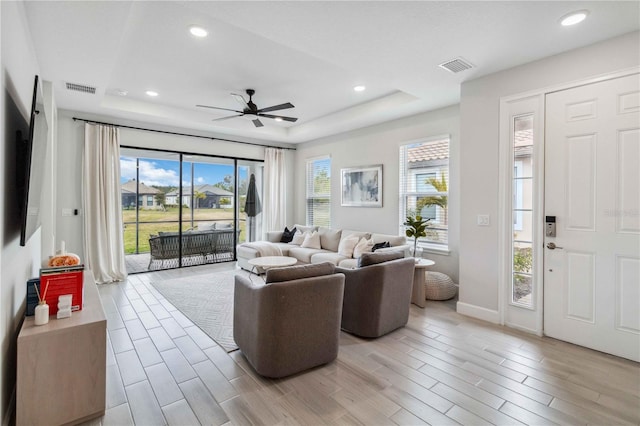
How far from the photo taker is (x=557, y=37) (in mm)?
2771

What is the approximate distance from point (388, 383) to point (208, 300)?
9.12ft

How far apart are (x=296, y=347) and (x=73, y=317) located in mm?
1528

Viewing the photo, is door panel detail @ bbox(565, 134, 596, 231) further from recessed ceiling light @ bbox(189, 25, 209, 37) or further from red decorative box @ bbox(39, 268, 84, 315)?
red decorative box @ bbox(39, 268, 84, 315)

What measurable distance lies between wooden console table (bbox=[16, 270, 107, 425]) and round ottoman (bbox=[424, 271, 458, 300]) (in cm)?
371

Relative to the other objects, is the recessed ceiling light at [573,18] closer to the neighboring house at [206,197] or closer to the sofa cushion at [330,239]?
the sofa cushion at [330,239]

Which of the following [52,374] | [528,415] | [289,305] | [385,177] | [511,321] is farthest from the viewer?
[385,177]

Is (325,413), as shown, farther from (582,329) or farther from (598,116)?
(598,116)

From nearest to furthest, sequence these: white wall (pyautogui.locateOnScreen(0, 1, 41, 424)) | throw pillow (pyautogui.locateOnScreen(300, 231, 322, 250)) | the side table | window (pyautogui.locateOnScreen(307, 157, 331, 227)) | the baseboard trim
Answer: white wall (pyautogui.locateOnScreen(0, 1, 41, 424))
the baseboard trim
the side table
throw pillow (pyautogui.locateOnScreen(300, 231, 322, 250))
window (pyautogui.locateOnScreen(307, 157, 331, 227))

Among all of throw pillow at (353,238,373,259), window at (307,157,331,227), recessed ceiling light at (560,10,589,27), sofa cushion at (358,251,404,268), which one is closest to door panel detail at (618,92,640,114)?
recessed ceiling light at (560,10,589,27)

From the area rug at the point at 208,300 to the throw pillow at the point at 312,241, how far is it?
1488 mm

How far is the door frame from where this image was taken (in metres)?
3.19

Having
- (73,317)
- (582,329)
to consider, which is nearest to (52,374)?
(73,317)

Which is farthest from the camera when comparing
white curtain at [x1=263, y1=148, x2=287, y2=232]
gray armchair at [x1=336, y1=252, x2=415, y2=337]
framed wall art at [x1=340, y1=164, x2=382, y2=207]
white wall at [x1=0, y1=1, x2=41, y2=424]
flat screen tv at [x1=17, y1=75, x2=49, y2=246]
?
white curtain at [x1=263, y1=148, x2=287, y2=232]

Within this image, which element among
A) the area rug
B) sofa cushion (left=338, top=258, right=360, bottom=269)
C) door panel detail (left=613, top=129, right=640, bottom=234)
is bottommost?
the area rug
